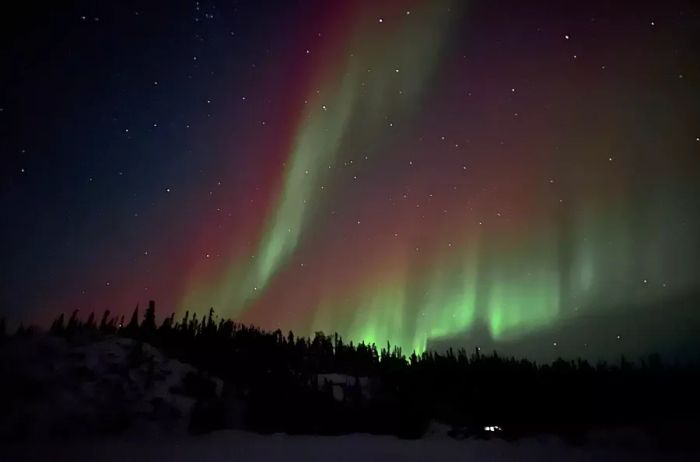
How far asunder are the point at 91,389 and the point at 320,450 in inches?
303

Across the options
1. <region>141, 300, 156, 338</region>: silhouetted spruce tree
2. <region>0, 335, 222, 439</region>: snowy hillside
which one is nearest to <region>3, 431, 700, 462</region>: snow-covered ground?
<region>0, 335, 222, 439</region>: snowy hillside

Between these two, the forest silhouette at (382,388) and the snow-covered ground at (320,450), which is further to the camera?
the forest silhouette at (382,388)

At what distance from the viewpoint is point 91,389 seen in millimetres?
14836

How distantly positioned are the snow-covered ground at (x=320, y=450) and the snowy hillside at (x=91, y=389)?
2.73ft

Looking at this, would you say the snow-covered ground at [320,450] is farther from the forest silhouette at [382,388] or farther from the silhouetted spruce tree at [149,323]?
the silhouetted spruce tree at [149,323]

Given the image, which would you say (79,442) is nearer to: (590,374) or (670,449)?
(670,449)

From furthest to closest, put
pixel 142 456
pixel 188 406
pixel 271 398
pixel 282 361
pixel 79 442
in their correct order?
1. pixel 282 361
2. pixel 271 398
3. pixel 188 406
4. pixel 79 442
5. pixel 142 456

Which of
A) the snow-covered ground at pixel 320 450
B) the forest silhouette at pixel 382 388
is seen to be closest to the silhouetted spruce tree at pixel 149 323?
the forest silhouette at pixel 382 388

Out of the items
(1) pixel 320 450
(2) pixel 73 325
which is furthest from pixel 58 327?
(1) pixel 320 450

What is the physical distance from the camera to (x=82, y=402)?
14.3m

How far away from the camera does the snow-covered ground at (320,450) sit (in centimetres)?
1225

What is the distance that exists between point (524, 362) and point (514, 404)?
278 inches

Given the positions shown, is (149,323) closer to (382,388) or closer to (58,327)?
(58,327)

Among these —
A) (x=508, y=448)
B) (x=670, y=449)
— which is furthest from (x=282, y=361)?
(x=670, y=449)
